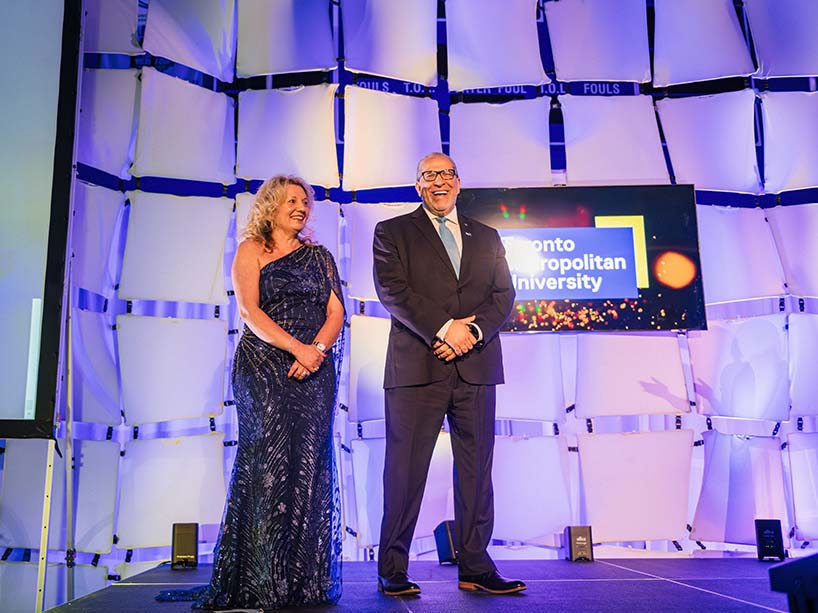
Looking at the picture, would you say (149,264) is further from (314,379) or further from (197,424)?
(314,379)

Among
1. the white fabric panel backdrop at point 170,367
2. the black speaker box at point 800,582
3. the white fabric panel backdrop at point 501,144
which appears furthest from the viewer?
the white fabric panel backdrop at point 501,144

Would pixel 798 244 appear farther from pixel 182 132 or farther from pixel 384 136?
pixel 182 132

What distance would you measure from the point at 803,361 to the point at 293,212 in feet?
10.3

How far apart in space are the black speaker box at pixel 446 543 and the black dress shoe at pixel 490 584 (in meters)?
0.80

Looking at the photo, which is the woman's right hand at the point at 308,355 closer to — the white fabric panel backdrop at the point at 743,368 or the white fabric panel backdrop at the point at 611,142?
the white fabric panel backdrop at the point at 611,142

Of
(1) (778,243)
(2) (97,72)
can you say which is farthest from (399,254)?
(1) (778,243)

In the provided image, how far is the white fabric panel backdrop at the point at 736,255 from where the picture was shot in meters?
4.34

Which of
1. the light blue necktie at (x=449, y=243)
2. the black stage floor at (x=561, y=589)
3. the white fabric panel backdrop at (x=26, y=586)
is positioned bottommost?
the white fabric panel backdrop at (x=26, y=586)

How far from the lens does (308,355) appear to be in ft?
8.66

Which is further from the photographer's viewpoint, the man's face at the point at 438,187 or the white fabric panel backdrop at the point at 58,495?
the white fabric panel backdrop at the point at 58,495

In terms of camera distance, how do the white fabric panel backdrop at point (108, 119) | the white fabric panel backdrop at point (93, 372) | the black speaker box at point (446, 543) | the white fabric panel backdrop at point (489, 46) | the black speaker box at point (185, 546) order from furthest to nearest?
the white fabric panel backdrop at point (489, 46) → the white fabric panel backdrop at point (108, 119) → the white fabric panel backdrop at point (93, 372) → the black speaker box at point (446, 543) → the black speaker box at point (185, 546)

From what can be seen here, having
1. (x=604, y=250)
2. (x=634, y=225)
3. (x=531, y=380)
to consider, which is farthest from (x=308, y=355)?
(x=634, y=225)

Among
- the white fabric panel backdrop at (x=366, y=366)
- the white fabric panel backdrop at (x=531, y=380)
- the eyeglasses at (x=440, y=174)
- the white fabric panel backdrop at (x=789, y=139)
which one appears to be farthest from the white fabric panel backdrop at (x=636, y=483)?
the eyeglasses at (x=440, y=174)

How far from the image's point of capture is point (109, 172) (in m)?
4.08
